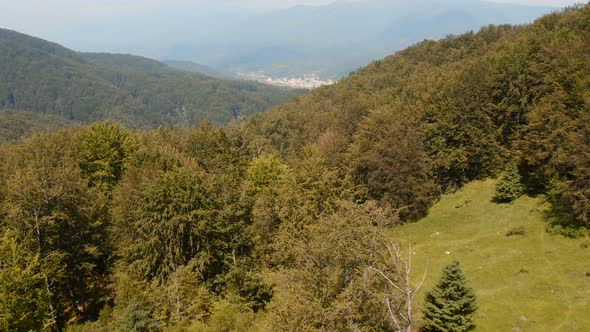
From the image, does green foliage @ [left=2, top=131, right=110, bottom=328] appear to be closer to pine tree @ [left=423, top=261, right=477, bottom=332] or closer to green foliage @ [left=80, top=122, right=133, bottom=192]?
green foliage @ [left=80, top=122, right=133, bottom=192]

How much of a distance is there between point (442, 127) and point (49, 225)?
41.7 metres

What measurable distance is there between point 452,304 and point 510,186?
23450mm

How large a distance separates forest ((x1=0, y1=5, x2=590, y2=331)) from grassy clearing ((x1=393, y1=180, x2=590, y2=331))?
193 cm

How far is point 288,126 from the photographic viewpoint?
277 ft

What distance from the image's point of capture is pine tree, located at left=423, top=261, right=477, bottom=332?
20.7 meters

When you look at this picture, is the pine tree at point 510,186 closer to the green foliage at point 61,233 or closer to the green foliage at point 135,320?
the green foliage at point 135,320

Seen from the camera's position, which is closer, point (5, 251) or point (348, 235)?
point (348, 235)

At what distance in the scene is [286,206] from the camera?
2798 centimetres

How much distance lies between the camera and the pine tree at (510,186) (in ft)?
129

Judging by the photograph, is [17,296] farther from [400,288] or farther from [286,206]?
[400,288]

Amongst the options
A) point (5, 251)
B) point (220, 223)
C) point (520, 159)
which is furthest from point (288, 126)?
point (5, 251)

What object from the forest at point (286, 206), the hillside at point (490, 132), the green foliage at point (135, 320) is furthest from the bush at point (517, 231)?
the green foliage at point (135, 320)

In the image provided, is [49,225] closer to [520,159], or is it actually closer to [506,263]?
[506,263]

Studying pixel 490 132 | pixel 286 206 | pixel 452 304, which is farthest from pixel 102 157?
pixel 490 132
